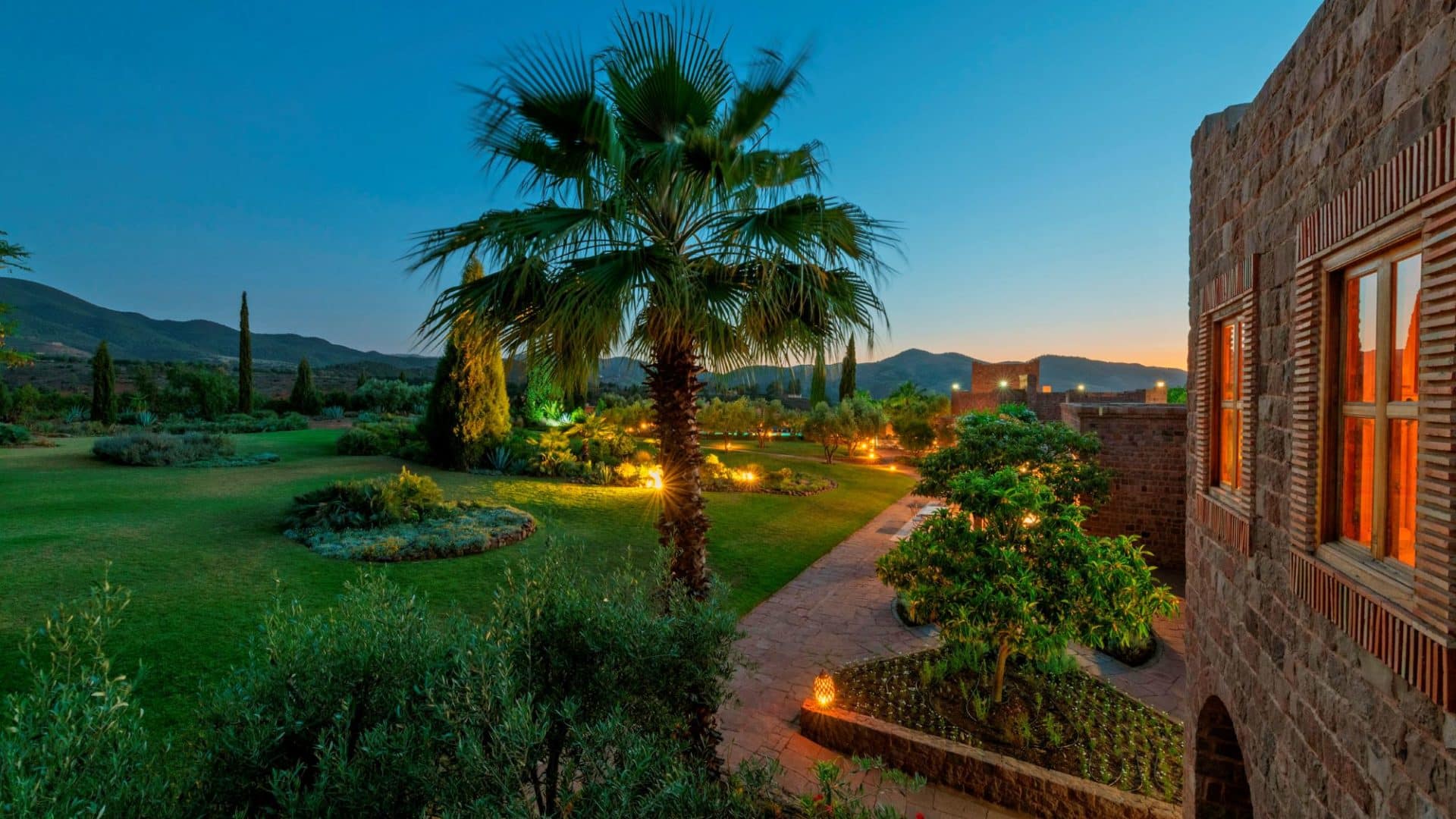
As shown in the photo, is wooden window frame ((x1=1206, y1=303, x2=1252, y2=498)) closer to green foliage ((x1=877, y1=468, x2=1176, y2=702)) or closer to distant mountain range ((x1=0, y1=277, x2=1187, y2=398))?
green foliage ((x1=877, y1=468, x2=1176, y2=702))

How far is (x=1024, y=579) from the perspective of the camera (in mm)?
4695

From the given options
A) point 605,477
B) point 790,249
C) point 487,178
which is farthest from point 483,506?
point 790,249

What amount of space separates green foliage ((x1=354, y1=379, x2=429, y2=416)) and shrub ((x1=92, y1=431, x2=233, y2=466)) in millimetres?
13609

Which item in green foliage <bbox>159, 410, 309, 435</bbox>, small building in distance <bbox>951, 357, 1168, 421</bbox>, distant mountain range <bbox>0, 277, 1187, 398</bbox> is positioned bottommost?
green foliage <bbox>159, 410, 309, 435</bbox>

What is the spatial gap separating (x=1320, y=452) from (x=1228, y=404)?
5.41 feet

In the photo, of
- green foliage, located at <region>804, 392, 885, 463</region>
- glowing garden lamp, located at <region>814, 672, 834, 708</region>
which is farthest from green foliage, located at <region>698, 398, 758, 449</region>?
glowing garden lamp, located at <region>814, 672, 834, 708</region>

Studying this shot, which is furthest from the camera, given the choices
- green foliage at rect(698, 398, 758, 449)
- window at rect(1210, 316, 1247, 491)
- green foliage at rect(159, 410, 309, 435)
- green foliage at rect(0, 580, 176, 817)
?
green foliage at rect(698, 398, 758, 449)

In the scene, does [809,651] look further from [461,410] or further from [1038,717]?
[461,410]

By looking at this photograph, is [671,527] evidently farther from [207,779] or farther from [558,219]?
[207,779]

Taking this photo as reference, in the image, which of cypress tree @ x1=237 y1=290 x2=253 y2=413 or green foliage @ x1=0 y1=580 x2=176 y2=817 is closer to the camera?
green foliage @ x1=0 y1=580 x2=176 y2=817

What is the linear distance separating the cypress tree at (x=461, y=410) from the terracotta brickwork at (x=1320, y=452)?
14706 millimetres

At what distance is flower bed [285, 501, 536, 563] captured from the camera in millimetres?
8203

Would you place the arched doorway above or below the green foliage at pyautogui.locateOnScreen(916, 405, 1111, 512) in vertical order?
below

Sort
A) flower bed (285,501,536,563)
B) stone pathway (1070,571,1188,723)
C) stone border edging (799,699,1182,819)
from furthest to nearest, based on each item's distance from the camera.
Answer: flower bed (285,501,536,563) → stone pathway (1070,571,1188,723) → stone border edging (799,699,1182,819)
